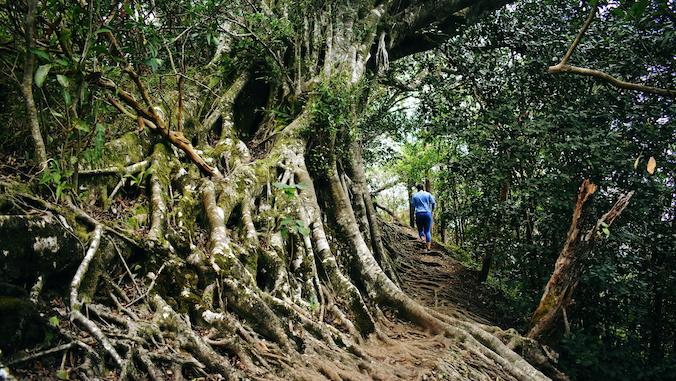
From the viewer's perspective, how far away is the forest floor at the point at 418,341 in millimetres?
3541

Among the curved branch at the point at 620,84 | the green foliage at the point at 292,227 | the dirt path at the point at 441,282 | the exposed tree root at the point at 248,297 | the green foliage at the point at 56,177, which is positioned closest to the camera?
Answer: the green foliage at the point at 56,177

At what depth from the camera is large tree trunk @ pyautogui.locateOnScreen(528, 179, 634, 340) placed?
5.79 metres

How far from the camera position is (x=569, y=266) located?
19.3 feet

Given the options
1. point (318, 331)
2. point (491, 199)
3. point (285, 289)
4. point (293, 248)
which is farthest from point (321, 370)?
point (491, 199)

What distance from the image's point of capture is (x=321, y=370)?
3.33 meters

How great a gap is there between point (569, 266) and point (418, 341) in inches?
97.2

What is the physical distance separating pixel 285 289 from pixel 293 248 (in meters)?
0.77

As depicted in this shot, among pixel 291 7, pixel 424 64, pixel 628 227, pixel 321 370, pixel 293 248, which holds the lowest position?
pixel 321 370

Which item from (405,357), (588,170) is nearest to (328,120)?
(405,357)

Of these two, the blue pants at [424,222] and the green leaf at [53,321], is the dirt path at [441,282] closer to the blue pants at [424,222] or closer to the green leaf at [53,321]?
the blue pants at [424,222]

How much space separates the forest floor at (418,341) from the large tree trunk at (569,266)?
1162 millimetres

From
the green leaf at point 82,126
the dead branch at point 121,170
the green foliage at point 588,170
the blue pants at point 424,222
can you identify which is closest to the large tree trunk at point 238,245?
the dead branch at point 121,170

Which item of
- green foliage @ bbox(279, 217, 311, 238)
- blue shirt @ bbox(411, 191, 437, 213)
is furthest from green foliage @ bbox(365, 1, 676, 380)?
green foliage @ bbox(279, 217, 311, 238)

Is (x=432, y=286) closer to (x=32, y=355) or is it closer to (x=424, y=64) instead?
(x=424, y=64)
